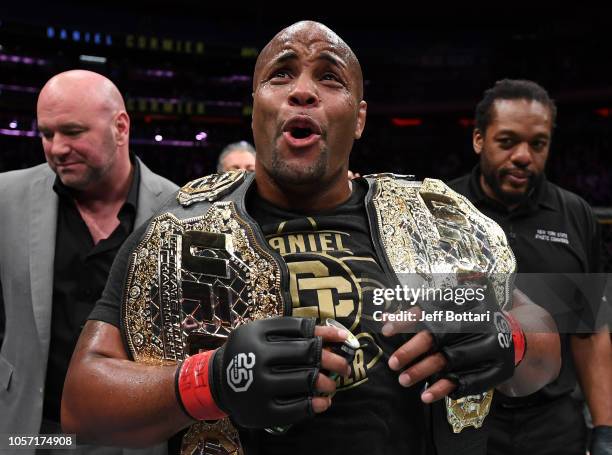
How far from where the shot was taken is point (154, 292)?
1.24 m

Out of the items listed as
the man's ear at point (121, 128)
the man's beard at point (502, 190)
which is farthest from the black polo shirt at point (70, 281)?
the man's beard at point (502, 190)

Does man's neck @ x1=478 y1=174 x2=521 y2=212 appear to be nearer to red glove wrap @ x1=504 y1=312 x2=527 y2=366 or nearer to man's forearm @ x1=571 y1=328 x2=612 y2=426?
man's forearm @ x1=571 y1=328 x2=612 y2=426

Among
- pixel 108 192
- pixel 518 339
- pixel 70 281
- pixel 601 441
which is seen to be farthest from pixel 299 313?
pixel 601 441

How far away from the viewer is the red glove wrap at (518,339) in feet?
4.23

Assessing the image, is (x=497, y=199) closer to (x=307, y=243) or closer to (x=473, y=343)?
(x=307, y=243)

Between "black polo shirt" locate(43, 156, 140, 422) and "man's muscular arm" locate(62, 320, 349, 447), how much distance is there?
2.50 ft

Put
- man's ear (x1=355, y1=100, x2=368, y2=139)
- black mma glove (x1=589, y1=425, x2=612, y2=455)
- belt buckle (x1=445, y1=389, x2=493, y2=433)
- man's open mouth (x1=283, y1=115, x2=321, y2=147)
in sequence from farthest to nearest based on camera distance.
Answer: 1. black mma glove (x1=589, y1=425, x2=612, y2=455)
2. man's ear (x1=355, y1=100, x2=368, y2=139)
3. man's open mouth (x1=283, y1=115, x2=321, y2=147)
4. belt buckle (x1=445, y1=389, x2=493, y2=433)

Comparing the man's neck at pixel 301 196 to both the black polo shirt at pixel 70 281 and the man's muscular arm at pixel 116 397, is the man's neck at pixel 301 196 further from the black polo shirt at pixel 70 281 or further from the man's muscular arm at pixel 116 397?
the black polo shirt at pixel 70 281

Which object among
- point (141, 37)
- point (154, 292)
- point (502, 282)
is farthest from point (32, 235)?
point (141, 37)

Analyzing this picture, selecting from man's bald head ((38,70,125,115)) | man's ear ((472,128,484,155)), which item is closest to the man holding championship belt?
man's bald head ((38,70,125,115))

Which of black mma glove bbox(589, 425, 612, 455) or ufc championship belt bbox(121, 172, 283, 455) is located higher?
ufc championship belt bbox(121, 172, 283, 455)

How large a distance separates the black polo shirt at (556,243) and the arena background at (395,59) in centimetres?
714

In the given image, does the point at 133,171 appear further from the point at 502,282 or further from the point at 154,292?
the point at 502,282

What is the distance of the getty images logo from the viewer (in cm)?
101
